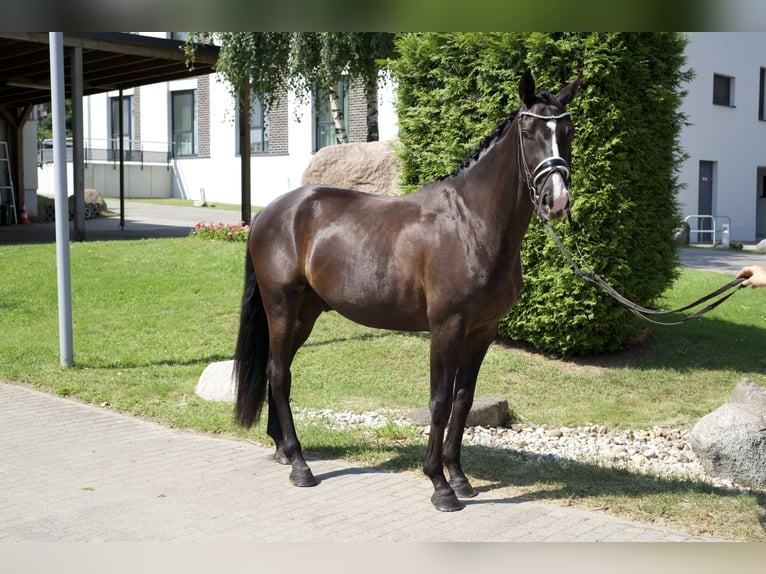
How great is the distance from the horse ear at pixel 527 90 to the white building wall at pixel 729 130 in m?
22.2

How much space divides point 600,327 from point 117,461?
17.5 ft

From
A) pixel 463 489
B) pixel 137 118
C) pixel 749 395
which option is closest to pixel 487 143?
pixel 463 489

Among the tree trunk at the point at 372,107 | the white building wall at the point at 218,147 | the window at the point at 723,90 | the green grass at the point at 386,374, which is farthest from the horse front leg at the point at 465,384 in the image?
the window at the point at 723,90

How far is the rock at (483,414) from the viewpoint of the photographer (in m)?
7.14

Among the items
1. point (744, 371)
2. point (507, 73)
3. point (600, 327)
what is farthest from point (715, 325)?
point (507, 73)

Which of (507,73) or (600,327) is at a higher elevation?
(507,73)

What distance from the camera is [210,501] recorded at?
5.11 m

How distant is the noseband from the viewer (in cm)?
444

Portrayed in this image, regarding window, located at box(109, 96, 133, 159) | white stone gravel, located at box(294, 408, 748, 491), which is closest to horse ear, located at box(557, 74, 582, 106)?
white stone gravel, located at box(294, 408, 748, 491)

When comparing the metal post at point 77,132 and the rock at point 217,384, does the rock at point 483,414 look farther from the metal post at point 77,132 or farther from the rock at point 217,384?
the metal post at point 77,132

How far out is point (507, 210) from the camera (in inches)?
192

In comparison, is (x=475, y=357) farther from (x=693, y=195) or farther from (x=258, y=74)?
(x=693, y=195)

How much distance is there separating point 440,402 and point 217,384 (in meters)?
3.46
